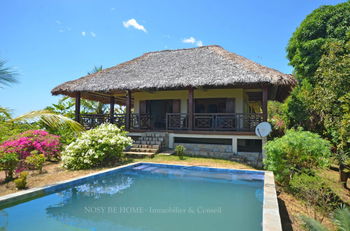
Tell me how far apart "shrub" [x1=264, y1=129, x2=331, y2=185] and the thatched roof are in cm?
386

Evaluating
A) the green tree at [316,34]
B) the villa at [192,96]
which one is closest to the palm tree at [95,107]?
the villa at [192,96]

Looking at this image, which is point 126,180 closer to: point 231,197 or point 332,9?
point 231,197

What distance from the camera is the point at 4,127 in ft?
21.3

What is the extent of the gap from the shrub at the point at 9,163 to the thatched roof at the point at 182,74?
5.74 m

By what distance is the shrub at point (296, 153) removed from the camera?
5.21 meters

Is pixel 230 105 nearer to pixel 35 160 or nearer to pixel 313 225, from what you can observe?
pixel 313 225

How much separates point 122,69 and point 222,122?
6926mm

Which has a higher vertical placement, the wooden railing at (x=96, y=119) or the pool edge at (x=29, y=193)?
the wooden railing at (x=96, y=119)

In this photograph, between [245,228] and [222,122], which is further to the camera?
[222,122]

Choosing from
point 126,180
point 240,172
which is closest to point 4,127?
point 126,180

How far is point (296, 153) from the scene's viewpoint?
5.60 m

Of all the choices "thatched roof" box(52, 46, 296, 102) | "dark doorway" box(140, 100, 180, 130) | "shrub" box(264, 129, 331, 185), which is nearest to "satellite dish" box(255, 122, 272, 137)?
"thatched roof" box(52, 46, 296, 102)

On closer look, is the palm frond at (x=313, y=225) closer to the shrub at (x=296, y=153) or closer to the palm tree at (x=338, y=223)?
the palm tree at (x=338, y=223)

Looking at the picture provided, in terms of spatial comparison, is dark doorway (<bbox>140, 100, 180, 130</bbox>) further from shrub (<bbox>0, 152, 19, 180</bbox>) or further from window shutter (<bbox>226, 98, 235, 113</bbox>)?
shrub (<bbox>0, 152, 19, 180</bbox>)
